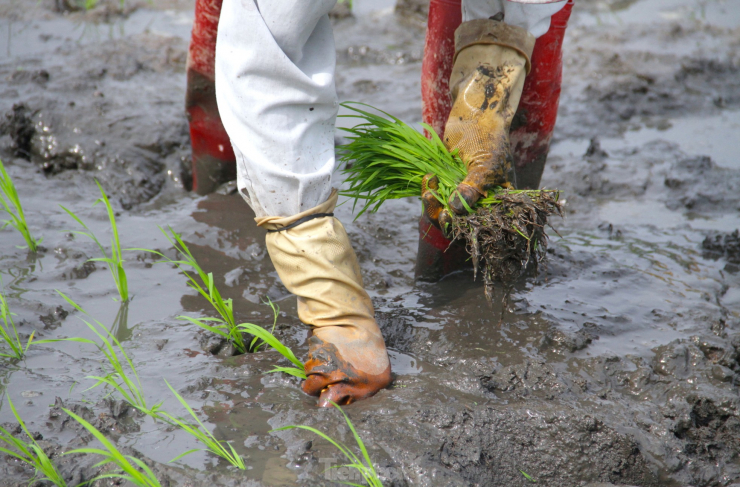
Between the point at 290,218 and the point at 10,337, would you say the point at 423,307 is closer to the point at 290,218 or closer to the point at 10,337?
the point at 290,218

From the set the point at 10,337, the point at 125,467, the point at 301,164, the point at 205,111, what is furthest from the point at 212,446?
the point at 205,111

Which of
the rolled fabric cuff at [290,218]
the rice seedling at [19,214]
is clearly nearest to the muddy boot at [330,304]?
the rolled fabric cuff at [290,218]

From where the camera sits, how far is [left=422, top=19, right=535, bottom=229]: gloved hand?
1.94 metres

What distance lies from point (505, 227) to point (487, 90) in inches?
20.0

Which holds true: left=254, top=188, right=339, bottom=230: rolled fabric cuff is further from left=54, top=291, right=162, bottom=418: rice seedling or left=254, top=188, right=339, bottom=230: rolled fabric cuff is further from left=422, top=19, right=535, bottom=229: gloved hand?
left=54, top=291, right=162, bottom=418: rice seedling

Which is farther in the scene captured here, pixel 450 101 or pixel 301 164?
pixel 450 101

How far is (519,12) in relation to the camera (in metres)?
2.02

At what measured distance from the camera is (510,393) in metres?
1.94

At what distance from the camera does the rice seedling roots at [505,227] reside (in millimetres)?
1839

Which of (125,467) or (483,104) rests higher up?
(483,104)

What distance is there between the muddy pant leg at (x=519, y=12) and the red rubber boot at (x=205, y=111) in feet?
4.12

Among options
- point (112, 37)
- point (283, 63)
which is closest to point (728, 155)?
point (283, 63)

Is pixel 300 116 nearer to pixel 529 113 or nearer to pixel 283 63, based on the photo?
pixel 283 63

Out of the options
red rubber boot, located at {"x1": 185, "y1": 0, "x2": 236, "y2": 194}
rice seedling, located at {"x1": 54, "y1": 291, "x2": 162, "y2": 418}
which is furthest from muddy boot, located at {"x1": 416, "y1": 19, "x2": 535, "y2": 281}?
red rubber boot, located at {"x1": 185, "y1": 0, "x2": 236, "y2": 194}
